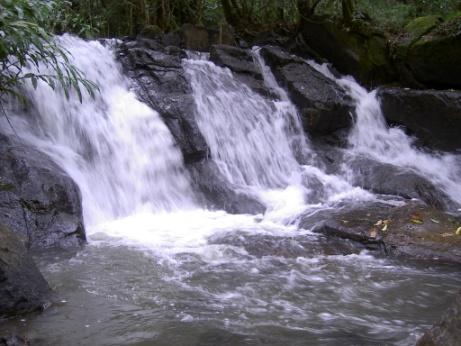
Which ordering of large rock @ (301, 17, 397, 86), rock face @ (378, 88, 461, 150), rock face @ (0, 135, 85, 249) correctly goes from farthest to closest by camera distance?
large rock @ (301, 17, 397, 86), rock face @ (378, 88, 461, 150), rock face @ (0, 135, 85, 249)

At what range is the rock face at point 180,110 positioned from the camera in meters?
7.47

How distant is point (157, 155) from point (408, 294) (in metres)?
4.49

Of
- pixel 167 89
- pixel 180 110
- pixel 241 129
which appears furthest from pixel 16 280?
pixel 241 129

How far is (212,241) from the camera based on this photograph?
5.68m

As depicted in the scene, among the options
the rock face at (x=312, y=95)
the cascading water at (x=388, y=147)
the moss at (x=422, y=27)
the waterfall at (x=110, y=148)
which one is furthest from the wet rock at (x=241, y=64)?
the moss at (x=422, y=27)

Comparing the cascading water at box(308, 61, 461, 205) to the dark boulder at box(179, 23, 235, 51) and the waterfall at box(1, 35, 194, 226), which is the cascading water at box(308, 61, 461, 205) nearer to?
the dark boulder at box(179, 23, 235, 51)

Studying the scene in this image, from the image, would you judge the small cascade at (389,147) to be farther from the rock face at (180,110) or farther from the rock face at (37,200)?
the rock face at (37,200)

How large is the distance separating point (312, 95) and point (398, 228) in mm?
4385

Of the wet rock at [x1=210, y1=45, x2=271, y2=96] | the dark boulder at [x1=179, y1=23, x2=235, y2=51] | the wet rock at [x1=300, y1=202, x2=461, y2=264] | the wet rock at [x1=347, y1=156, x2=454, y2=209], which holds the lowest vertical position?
the wet rock at [x1=300, y1=202, x2=461, y2=264]

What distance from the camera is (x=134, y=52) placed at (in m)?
9.16

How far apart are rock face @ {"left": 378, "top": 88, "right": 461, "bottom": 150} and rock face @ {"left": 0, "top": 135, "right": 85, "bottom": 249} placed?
6.99 metres

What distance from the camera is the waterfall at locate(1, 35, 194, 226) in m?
6.75

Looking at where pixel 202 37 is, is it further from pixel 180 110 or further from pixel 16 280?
pixel 16 280

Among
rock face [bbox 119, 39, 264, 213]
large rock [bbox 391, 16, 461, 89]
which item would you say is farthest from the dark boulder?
large rock [bbox 391, 16, 461, 89]
